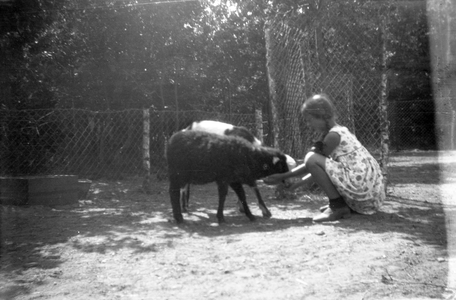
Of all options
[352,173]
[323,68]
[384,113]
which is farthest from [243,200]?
[323,68]

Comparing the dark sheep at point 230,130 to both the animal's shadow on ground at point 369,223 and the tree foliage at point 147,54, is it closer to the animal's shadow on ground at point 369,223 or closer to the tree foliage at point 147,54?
the animal's shadow on ground at point 369,223

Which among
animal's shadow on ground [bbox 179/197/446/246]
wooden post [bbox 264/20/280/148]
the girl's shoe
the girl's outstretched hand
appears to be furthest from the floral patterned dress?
wooden post [bbox 264/20/280/148]

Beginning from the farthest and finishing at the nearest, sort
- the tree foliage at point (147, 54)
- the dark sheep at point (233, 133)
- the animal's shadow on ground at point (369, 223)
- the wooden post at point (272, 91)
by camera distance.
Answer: the tree foliage at point (147, 54), the wooden post at point (272, 91), the dark sheep at point (233, 133), the animal's shadow on ground at point (369, 223)

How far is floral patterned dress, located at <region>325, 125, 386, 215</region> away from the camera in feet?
18.9

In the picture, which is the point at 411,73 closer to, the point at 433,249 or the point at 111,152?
the point at 111,152

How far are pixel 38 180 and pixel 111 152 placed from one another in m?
3.91

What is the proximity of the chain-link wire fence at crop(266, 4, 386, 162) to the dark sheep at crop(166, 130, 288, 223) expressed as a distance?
7.74 feet

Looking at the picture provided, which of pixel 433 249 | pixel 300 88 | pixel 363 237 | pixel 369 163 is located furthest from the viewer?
pixel 300 88

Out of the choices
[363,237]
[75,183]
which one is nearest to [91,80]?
[75,183]

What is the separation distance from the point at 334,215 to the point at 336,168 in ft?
1.63

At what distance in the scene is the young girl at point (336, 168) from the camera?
5.76 m

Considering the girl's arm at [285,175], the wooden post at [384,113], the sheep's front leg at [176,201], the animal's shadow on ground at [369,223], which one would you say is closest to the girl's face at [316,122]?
the girl's arm at [285,175]

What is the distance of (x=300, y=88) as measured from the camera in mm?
8438

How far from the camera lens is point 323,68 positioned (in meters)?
8.34
